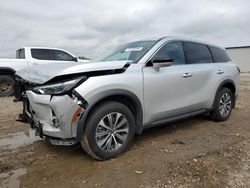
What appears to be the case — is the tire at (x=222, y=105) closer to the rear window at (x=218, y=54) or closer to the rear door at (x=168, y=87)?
the rear window at (x=218, y=54)

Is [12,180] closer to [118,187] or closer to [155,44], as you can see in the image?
[118,187]

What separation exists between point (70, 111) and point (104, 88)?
0.54 meters

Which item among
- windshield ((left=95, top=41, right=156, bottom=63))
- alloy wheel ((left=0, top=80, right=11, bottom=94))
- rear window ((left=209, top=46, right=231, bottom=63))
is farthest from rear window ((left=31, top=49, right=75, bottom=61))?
rear window ((left=209, top=46, right=231, bottom=63))

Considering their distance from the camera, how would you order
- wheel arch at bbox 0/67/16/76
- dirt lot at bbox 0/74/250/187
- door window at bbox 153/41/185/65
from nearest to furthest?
dirt lot at bbox 0/74/250/187
door window at bbox 153/41/185/65
wheel arch at bbox 0/67/16/76

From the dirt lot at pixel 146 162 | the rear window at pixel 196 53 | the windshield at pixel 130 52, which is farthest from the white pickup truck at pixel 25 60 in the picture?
the dirt lot at pixel 146 162

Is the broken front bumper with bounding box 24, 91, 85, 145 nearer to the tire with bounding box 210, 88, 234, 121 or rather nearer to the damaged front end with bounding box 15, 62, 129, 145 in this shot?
the damaged front end with bounding box 15, 62, 129, 145

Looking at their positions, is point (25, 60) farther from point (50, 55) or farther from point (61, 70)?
point (61, 70)

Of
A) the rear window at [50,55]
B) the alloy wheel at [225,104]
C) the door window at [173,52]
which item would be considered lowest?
the alloy wheel at [225,104]

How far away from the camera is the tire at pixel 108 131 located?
328 centimetres

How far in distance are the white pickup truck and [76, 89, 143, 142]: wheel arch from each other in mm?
5449

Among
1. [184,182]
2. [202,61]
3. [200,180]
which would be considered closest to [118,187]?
[184,182]

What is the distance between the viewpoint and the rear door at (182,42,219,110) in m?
4.65

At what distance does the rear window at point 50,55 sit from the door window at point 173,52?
7198 millimetres

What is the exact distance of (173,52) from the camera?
4461 mm
